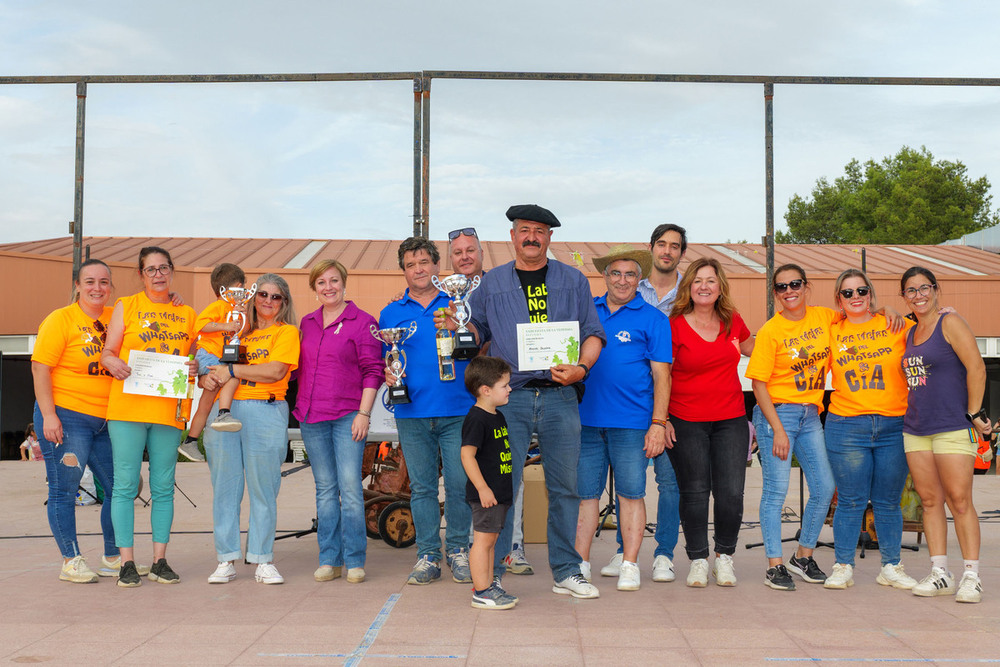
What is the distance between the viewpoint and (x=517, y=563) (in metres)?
→ 5.80

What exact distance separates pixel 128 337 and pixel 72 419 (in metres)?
0.60

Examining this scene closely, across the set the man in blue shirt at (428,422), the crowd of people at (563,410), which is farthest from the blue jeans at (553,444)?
the man in blue shirt at (428,422)

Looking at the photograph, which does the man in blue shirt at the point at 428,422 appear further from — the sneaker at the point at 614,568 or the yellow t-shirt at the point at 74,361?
the yellow t-shirt at the point at 74,361

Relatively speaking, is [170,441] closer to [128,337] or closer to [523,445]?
[128,337]

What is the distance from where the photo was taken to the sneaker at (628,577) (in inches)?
201

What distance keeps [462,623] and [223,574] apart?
5.90 feet

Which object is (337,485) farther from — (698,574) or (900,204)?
(900,204)

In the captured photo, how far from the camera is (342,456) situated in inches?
213

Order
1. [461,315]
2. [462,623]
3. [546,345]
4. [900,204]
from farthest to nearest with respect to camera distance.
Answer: [900,204]
[461,315]
[546,345]
[462,623]

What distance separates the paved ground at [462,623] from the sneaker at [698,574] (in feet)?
0.20

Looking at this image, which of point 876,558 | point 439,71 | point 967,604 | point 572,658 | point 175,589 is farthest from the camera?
point 439,71

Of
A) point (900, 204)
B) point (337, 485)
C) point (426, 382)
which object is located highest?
point (900, 204)

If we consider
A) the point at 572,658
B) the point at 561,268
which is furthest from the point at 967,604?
the point at 561,268

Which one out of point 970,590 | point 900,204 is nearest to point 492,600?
point 970,590
